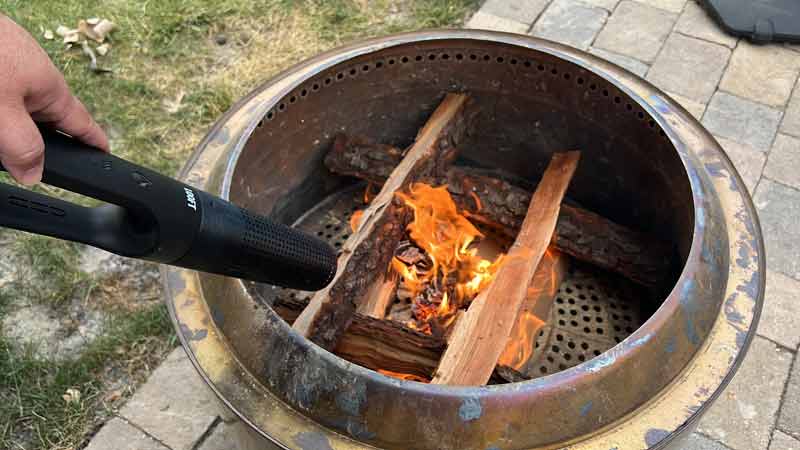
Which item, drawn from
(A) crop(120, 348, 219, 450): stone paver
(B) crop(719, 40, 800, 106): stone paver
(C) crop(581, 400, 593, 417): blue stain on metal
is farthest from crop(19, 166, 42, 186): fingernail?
(B) crop(719, 40, 800, 106): stone paver

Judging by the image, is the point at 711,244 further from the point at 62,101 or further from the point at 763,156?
the point at 763,156

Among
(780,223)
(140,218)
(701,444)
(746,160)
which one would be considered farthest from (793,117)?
(140,218)

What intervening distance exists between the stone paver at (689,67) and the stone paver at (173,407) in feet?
7.13

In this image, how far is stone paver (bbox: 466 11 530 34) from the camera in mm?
3037

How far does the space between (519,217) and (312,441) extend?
890mm

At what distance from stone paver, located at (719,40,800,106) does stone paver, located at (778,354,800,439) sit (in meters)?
1.27

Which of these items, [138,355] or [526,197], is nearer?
[526,197]

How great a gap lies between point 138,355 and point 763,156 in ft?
7.86

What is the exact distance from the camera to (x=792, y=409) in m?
1.94

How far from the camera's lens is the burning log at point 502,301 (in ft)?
4.60

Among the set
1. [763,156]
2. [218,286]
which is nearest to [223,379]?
[218,286]

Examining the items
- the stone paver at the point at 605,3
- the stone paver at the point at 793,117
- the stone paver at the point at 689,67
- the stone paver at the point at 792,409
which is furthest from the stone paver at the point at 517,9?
the stone paver at the point at 792,409

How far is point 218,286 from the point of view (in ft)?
4.53

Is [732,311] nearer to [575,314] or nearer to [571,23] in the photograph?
[575,314]
